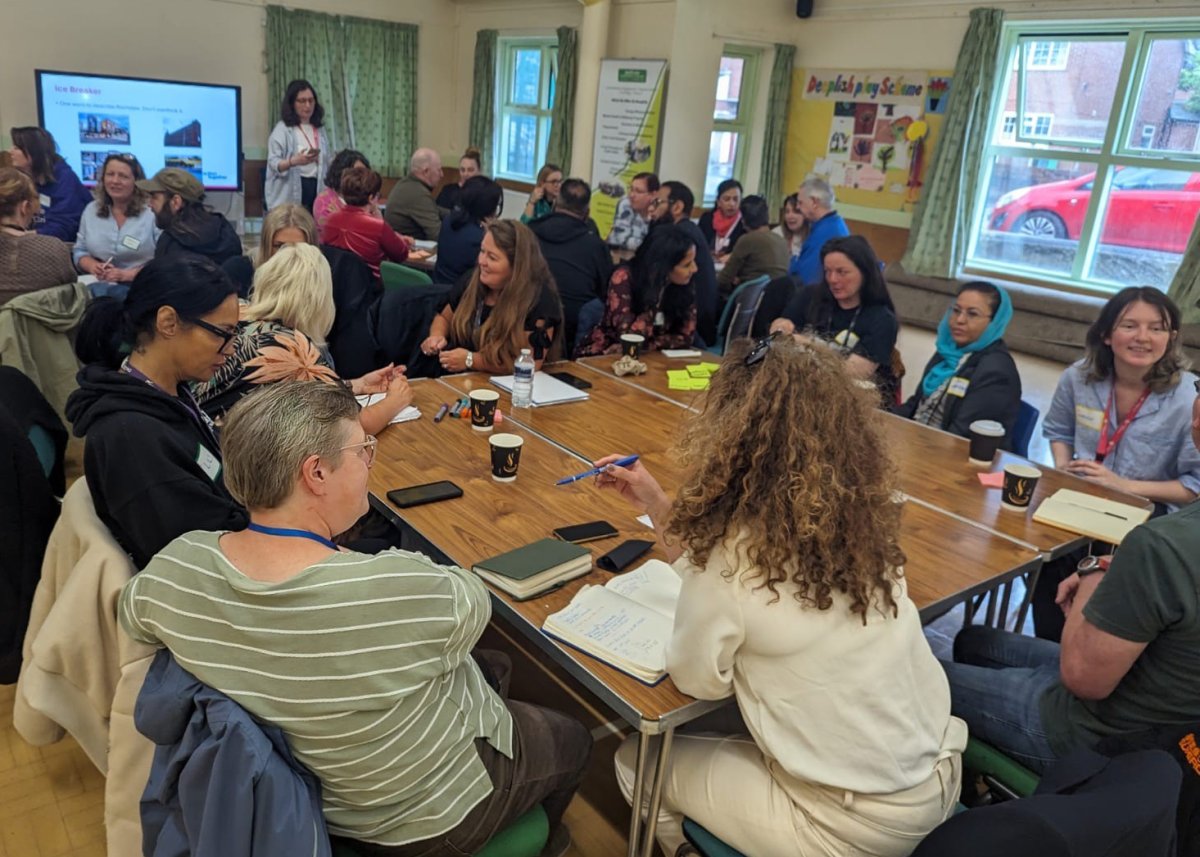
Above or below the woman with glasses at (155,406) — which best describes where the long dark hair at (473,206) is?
above

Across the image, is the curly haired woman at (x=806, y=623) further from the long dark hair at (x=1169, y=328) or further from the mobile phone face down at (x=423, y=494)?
the long dark hair at (x=1169, y=328)

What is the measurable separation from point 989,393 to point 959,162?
482 cm

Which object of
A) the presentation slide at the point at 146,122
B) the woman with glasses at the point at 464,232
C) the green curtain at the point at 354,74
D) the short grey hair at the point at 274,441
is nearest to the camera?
the short grey hair at the point at 274,441

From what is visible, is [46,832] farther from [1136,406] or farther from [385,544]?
[1136,406]

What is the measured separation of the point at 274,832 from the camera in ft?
3.80

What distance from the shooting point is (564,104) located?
8.56 metres

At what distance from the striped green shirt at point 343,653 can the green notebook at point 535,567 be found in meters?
0.35

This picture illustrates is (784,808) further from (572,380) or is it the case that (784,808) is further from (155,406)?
(572,380)

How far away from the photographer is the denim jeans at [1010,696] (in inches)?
67.9

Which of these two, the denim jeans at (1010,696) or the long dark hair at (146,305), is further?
the long dark hair at (146,305)

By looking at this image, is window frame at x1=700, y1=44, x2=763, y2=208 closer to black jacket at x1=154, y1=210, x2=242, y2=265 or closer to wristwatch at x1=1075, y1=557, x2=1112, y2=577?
black jacket at x1=154, y1=210, x2=242, y2=265

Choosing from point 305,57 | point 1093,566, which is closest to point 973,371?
point 1093,566

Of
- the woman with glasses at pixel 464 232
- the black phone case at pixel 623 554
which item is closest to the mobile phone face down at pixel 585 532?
the black phone case at pixel 623 554

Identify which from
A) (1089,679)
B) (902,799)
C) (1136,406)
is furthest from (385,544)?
(1136,406)
